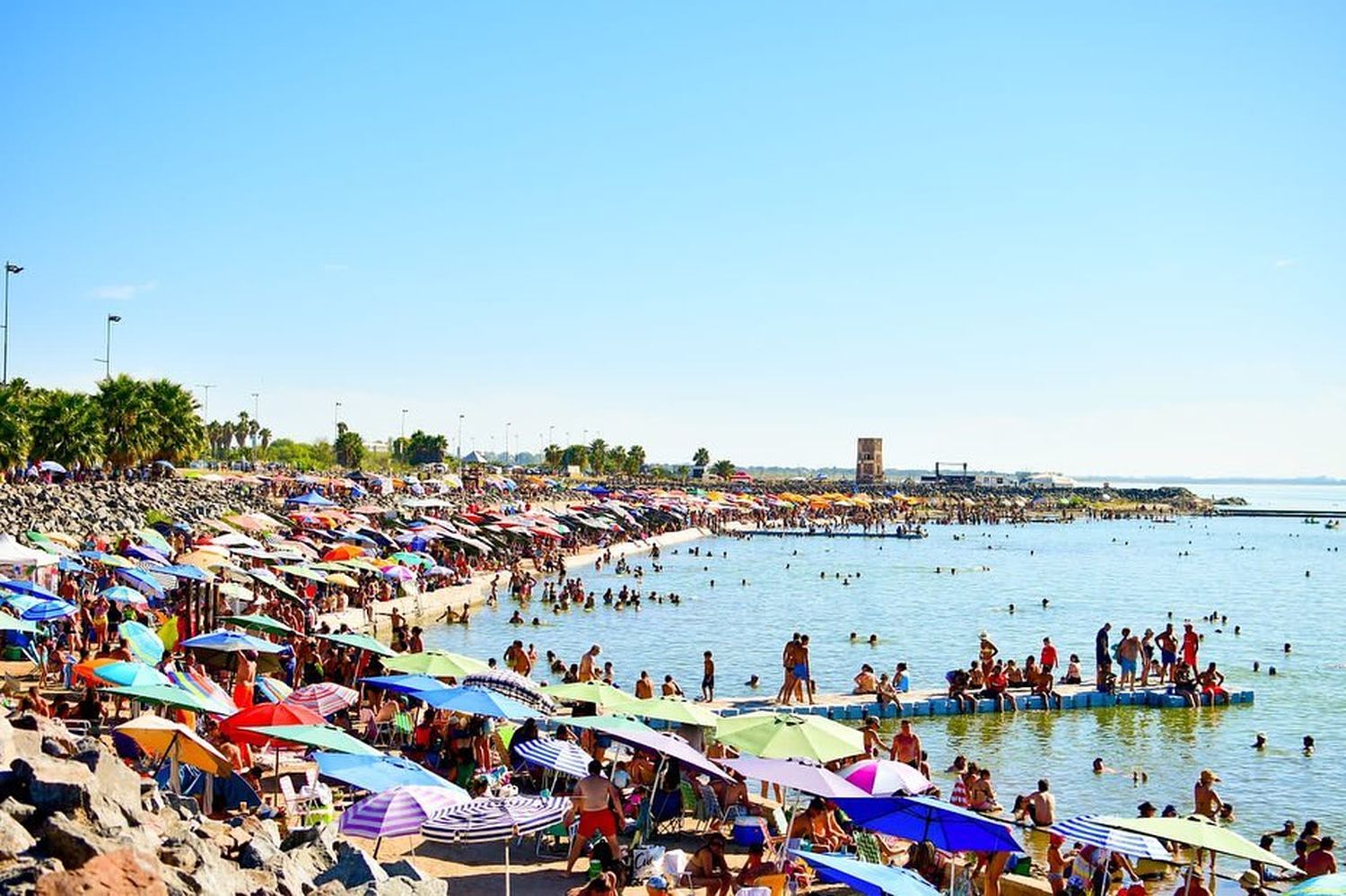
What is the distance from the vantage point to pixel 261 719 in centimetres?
1269

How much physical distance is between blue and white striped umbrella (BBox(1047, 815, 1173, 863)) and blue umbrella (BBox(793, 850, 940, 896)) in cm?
197

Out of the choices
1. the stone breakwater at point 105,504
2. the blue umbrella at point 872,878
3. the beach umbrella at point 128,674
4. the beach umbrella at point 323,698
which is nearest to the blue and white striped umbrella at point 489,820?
the blue umbrella at point 872,878

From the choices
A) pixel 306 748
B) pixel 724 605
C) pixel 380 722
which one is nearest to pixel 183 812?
pixel 306 748

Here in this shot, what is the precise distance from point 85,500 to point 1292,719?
3817cm

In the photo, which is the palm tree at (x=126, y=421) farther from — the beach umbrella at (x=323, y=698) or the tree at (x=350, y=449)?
the tree at (x=350, y=449)

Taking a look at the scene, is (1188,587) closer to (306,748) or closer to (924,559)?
(924,559)

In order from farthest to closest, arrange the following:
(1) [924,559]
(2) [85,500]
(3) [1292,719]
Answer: (1) [924,559] → (2) [85,500] → (3) [1292,719]

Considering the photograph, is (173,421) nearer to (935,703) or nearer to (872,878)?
(935,703)

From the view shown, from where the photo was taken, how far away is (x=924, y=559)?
67.8 metres

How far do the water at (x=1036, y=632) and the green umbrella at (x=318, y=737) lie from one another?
33.2ft

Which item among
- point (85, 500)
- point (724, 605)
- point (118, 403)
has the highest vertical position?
point (118, 403)

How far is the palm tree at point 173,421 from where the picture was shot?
56500 millimetres

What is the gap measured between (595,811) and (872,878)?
297 cm

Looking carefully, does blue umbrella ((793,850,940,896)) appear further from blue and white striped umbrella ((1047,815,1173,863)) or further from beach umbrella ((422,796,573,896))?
beach umbrella ((422,796,573,896))
